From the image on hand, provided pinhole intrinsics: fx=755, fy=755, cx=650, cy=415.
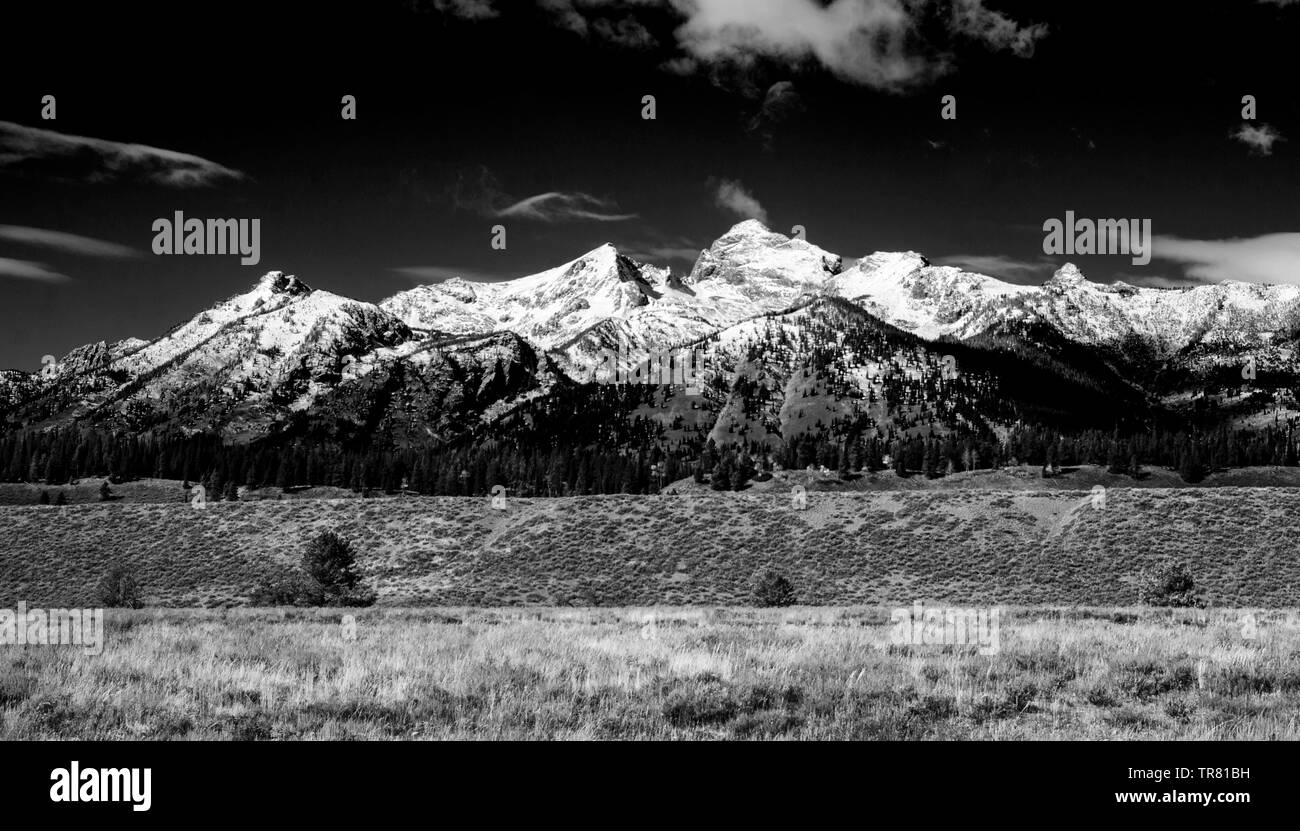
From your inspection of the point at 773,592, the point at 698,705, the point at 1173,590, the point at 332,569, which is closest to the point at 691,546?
the point at 773,592

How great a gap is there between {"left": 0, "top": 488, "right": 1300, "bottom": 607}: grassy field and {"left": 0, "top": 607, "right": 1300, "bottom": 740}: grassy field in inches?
1941

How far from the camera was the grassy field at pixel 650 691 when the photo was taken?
871 cm

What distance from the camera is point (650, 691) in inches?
400

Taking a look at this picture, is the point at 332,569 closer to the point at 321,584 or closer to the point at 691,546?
the point at 321,584

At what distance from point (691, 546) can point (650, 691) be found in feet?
240

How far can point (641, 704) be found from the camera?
955 centimetres

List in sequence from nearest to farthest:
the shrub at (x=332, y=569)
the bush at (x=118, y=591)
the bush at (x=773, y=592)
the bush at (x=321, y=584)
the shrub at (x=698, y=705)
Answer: the shrub at (x=698, y=705)
the bush at (x=118, y=591)
the bush at (x=773, y=592)
the bush at (x=321, y=584)
the shrub at (x=332, y=569)

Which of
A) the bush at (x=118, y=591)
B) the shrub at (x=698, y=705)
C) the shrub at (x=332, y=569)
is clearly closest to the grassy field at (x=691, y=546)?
the shrub at (x=332, y=569)

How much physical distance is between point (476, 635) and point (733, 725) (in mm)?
9603

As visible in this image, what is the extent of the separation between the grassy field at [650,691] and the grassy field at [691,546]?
49.3 metres

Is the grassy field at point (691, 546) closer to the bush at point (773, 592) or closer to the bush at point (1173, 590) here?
the bush at point (773, 592)
